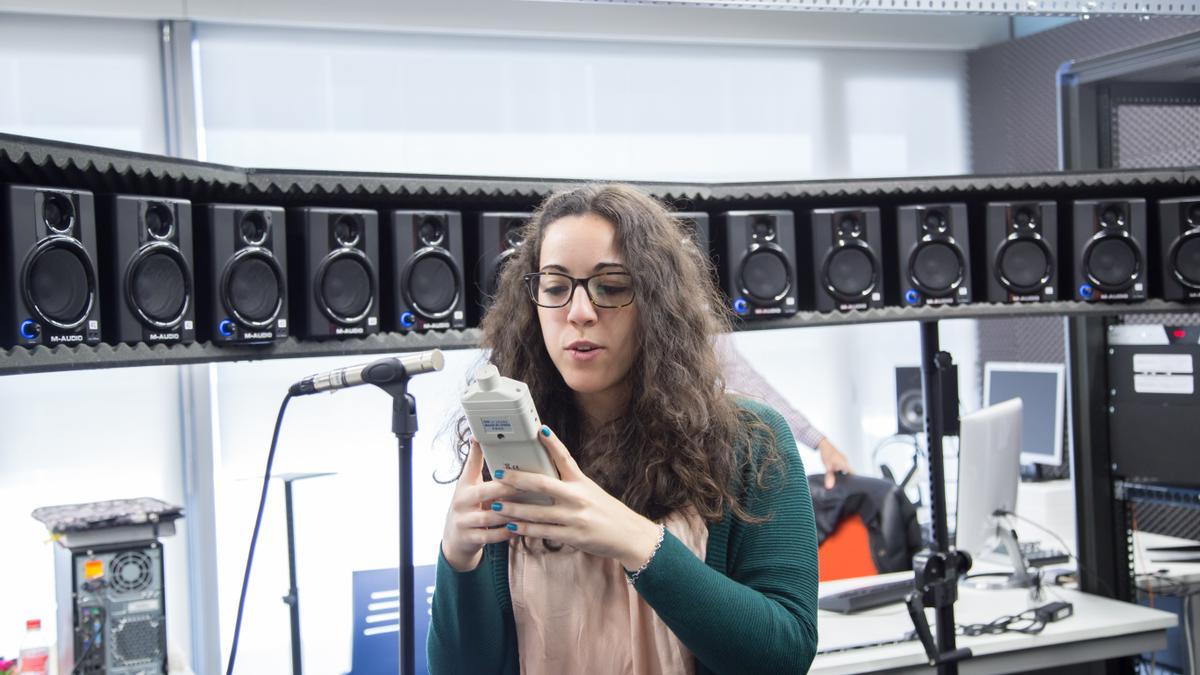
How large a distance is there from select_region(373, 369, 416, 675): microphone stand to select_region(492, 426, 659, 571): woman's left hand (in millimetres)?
263

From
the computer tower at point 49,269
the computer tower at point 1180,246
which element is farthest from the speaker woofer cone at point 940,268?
the computer tower at point 49,269

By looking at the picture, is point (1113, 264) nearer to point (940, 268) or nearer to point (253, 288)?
point (940, 268)

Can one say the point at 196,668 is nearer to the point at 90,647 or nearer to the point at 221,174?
the point at 90,647

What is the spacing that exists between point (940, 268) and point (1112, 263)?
46 cm

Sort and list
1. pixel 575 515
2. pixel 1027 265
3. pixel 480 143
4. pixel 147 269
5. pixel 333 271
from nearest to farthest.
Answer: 1. pixel 575 515
2. pixel 147 269
3. pixel 333 271
4. pixel 1027 265
5. pixel 480 143

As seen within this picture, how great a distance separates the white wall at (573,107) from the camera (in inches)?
170

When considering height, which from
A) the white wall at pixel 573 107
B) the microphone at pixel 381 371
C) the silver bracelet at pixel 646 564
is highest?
the white wall at pixel 573 107

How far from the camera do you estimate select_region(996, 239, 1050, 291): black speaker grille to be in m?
2.61

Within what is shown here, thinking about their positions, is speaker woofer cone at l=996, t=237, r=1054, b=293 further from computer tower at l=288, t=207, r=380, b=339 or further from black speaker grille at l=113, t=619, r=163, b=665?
black speaker grille at l=113, t=619, r=163, b=665

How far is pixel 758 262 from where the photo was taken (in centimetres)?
248

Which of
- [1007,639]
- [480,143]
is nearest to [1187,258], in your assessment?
[1007,639]

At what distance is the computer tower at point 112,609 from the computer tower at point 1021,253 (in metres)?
2.13

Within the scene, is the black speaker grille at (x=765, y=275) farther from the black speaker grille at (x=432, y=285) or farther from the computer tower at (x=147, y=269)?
the computer tower at (x=147, y=269)

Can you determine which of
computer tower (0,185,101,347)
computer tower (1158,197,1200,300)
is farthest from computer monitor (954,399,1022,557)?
computer tower (0,185,101,347)
